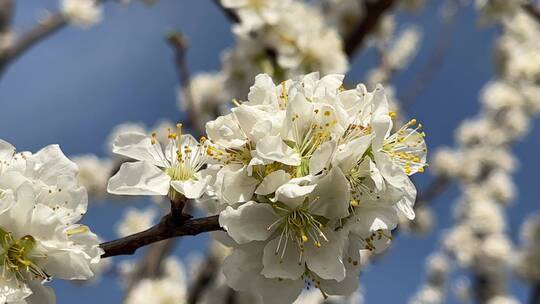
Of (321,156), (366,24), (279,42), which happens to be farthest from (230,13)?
(321,156)

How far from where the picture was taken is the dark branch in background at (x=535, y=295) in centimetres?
669

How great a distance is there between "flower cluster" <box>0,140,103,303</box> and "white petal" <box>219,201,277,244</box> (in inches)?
9.1

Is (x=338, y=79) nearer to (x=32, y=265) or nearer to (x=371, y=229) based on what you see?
(x=371, y=229)

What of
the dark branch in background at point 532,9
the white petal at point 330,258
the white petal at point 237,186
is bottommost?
the dark branch in background at point 532,9

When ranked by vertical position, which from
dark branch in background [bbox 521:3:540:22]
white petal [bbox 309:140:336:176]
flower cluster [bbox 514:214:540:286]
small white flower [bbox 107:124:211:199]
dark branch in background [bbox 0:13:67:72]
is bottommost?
flower cluster [bbox 514:214:540:286]

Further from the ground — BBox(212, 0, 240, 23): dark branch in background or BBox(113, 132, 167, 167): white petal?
BBox(113, 132, 167, 167): white petal

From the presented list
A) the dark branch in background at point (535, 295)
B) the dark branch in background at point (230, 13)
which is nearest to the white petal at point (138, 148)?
the dark branch in background at point (230, 13)

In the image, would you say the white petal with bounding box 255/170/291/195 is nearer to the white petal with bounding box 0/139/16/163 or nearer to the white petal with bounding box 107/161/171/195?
the white petal with bounding box 107/161/171/195

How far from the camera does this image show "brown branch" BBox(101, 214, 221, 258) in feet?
3.23

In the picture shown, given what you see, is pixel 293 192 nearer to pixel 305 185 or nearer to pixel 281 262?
pixel 305 185

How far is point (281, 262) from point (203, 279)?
2.97 m

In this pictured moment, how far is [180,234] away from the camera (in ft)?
3.32

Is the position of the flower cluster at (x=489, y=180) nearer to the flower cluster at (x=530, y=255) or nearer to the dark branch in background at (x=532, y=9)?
the flower cluster at (x=530, y=255)

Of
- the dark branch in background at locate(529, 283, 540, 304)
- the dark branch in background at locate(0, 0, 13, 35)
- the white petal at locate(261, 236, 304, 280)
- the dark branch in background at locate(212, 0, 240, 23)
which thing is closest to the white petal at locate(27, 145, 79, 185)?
the white petal at locate(261, 236, 304, 280)
